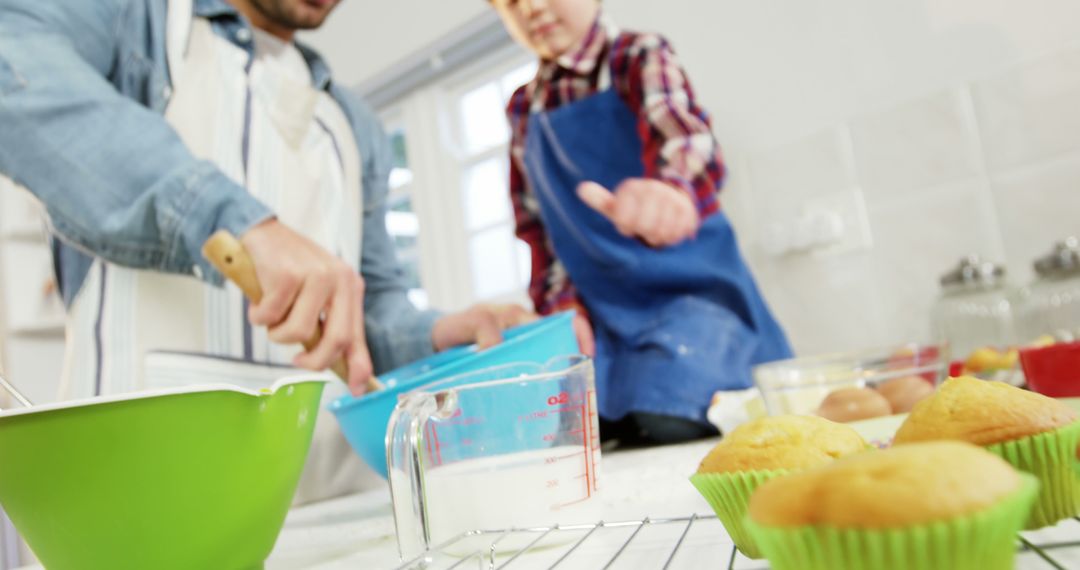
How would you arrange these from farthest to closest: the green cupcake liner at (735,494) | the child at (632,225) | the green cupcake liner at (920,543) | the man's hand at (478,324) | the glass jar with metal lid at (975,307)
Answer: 1. the glass jar with metal lid at (975,307)
2. the child at (632,225)
3. the man's hand at (478,324)
4. the green cupcake liner at (735,494)
5. the green cupcake liner at (920,543)

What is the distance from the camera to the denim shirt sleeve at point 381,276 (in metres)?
0.97

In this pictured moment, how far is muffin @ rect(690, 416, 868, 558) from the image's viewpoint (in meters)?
0.32

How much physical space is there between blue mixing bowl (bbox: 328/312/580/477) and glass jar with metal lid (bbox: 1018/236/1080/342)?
0.64 meters

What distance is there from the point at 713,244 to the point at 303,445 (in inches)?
28.5

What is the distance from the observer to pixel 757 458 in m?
0.34

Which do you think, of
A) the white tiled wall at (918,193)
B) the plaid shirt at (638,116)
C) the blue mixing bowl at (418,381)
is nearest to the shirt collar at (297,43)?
the plaid shirt at (638,116)

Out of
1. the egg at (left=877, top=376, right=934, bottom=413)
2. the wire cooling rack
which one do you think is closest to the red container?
the egg at (left=877, top=376, right=934, bottom=413)

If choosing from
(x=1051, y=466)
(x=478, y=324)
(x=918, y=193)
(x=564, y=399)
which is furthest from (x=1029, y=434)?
(x=918, y=193)

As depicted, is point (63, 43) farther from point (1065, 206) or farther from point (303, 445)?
point (1065, 206)

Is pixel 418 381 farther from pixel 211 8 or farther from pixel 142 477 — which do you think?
pixel 211 8

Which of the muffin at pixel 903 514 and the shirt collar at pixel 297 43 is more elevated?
the shirt collar at pixel 297 43

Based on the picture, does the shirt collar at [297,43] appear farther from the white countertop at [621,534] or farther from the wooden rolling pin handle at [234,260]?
the white countertop at [621,534]

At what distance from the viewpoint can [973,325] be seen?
1039mm

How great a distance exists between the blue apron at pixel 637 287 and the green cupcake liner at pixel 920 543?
633 mm
